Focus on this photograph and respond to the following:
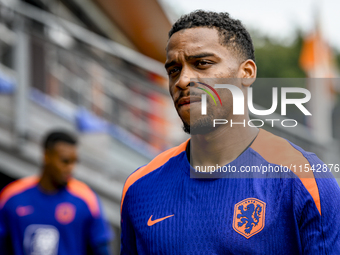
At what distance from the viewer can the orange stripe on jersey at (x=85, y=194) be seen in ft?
16.3

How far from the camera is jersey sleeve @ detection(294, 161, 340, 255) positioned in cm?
162

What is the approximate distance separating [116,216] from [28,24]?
289 centimetres

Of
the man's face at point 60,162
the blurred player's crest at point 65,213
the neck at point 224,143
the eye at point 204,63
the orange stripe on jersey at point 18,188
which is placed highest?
the man's face at point 60,162

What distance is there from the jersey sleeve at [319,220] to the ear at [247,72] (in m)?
0.63

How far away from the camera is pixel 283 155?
1895mm

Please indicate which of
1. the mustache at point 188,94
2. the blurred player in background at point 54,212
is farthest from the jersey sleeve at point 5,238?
the mustache at point 188,94

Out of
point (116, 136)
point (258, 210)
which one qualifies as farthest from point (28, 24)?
point (258, 210)

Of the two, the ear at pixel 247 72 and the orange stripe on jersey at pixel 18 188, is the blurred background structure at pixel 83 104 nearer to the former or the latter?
the orange stripe on jersey at pixel 18 188

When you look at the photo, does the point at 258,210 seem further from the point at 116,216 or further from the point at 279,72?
the point at 279,72

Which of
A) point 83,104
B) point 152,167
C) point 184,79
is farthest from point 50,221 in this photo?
point 184,79

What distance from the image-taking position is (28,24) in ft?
17.9

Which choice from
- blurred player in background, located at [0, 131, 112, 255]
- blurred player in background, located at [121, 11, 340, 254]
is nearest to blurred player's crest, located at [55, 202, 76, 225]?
blurred player in background, located at [0, 131, 112, 255]

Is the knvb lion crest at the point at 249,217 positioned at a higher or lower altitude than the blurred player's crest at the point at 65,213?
lower

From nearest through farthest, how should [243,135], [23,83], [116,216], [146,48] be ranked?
[243,135] < [23,83] < [116,216] < [146,48]
